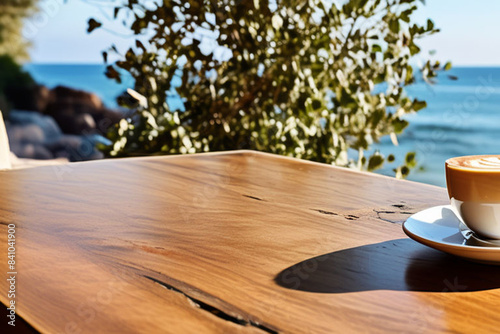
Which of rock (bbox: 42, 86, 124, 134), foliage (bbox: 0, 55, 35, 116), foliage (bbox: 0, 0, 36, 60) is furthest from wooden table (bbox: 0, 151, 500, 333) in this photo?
foliage (bbox: 0, 0, 36, 60)

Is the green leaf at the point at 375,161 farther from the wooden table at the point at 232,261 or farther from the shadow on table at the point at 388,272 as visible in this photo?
the shadow on table at the point at 388,272

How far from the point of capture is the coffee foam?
63 centimetres

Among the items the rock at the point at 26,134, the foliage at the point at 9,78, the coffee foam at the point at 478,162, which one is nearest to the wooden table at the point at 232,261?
the coffee foam at the point at 478,162

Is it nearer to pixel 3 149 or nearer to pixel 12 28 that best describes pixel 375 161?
pixel 3 149

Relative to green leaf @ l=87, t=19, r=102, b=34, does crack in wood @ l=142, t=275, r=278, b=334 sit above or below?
below

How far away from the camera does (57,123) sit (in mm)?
11781

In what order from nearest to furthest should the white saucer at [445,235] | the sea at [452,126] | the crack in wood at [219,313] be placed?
1. the crack in wood at [219,313]
2. the white saucer at [445,235]
3. the sea at [452,126]

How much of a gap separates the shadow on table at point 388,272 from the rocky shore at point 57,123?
25.8 ft

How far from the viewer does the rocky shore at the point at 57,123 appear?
9.78 meters

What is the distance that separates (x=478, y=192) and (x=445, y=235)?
0.07 meters

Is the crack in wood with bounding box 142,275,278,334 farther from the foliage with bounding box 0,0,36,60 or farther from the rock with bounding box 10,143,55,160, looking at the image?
the foliage with bounding box 0,0,36,60

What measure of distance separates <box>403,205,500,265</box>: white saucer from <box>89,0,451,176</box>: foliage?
1.39 m

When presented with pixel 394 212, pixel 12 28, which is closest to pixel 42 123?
pixel 12 28

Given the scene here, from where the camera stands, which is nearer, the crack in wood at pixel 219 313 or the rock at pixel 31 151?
the crack in wood at pixel 219 313
